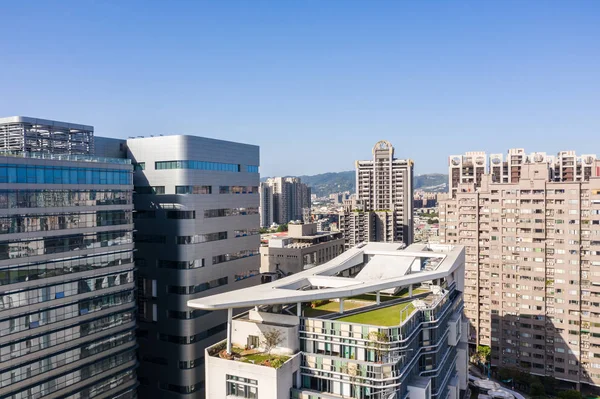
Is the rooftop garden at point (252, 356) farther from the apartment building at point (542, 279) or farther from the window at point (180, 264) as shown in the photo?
the apartment building at point (542, 279)

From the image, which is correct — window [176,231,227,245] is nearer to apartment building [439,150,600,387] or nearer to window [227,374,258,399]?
window [227,374,258,399]

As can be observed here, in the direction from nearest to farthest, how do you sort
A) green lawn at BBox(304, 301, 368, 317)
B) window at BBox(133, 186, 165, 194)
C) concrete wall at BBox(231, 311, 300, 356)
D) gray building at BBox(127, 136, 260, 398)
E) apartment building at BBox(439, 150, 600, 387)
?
concrete wall at BBox(231, 311, 300, 356) < green lawn at BBox(304, 301, 368, 317) < gray building at BBox(127, 136, 260, 398) < window at BBox(133, 186, 165, 194) < apartment building at BBox(439, 150, 600, 387)

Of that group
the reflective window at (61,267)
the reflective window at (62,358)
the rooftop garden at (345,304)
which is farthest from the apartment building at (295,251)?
the reflective window at (61,267)

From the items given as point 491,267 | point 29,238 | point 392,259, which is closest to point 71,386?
point 29,238

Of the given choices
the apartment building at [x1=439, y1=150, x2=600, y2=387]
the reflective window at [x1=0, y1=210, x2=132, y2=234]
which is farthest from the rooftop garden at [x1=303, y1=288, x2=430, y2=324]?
the apartment building at [x1=439, y1=150, x2=600, y2=387]

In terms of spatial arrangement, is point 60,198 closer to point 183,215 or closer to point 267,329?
point 183,215
